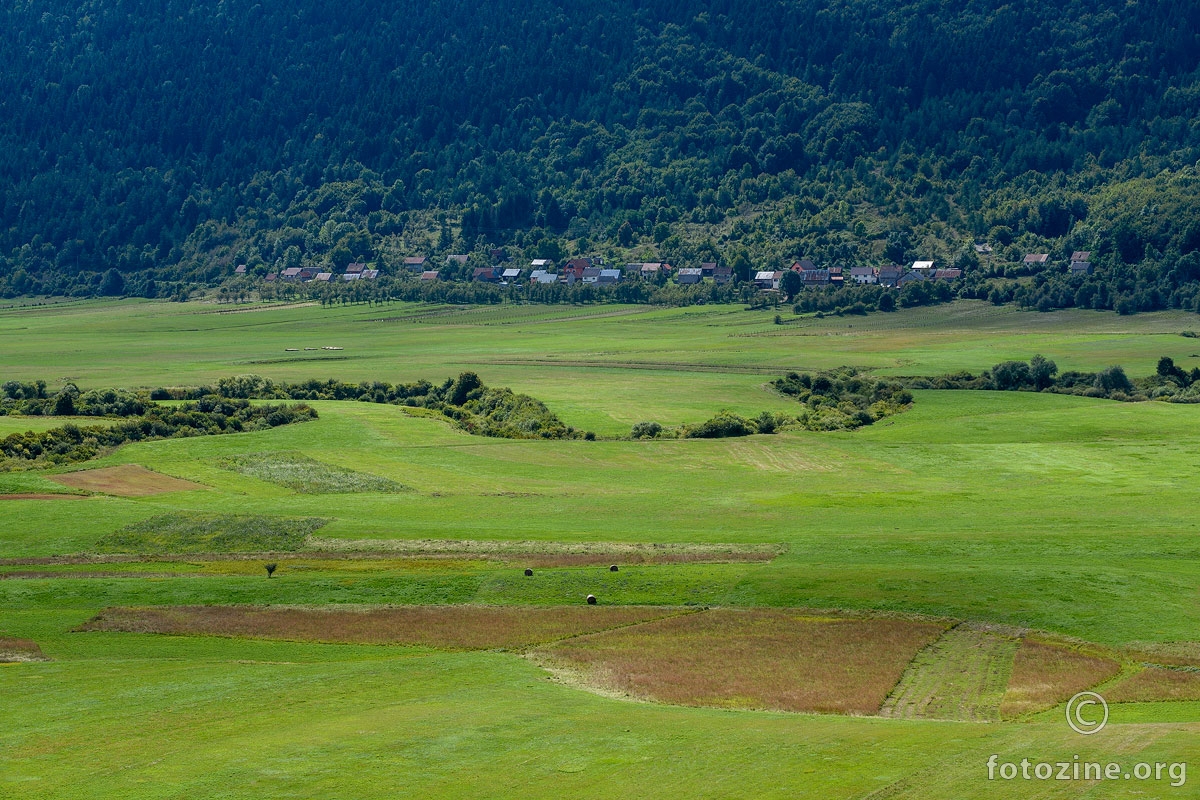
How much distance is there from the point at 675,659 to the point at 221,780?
22392mm

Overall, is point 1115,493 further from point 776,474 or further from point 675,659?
point 675,659

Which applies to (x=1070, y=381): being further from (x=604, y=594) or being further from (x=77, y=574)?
(x=77, y=574)

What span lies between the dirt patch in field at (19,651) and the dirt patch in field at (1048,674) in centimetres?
3790

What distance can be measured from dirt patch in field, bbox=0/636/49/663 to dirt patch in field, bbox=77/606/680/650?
3601 millimetres

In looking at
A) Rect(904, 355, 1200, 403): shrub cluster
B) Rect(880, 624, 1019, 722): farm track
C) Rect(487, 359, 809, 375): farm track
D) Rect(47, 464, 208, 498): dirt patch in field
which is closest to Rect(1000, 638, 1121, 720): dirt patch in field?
Rect(880, 624, 1019, 722): farm track

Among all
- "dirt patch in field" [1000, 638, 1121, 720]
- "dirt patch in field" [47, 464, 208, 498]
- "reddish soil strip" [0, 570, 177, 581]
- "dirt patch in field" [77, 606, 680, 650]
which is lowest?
"dirt patch in field" [1000, 638, 1121, 720]

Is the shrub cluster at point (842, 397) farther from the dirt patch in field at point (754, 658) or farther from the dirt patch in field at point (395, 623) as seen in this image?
the dirt patch in field at point (754, 658)

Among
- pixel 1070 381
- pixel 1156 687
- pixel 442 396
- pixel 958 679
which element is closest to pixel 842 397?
pixel 1070 381

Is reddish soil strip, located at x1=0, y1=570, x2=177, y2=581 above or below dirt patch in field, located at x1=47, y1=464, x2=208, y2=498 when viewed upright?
below

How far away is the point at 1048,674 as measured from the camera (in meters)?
54.7

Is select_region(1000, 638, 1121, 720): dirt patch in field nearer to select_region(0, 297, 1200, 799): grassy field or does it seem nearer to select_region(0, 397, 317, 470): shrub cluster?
select_region(0, 297, 1200, 799): grassy field

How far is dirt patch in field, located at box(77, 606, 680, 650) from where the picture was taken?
6278cm

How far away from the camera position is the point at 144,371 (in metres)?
182

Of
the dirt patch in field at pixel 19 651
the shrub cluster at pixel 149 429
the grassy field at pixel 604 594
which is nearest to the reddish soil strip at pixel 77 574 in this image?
the grassy field at pixel 604 594
